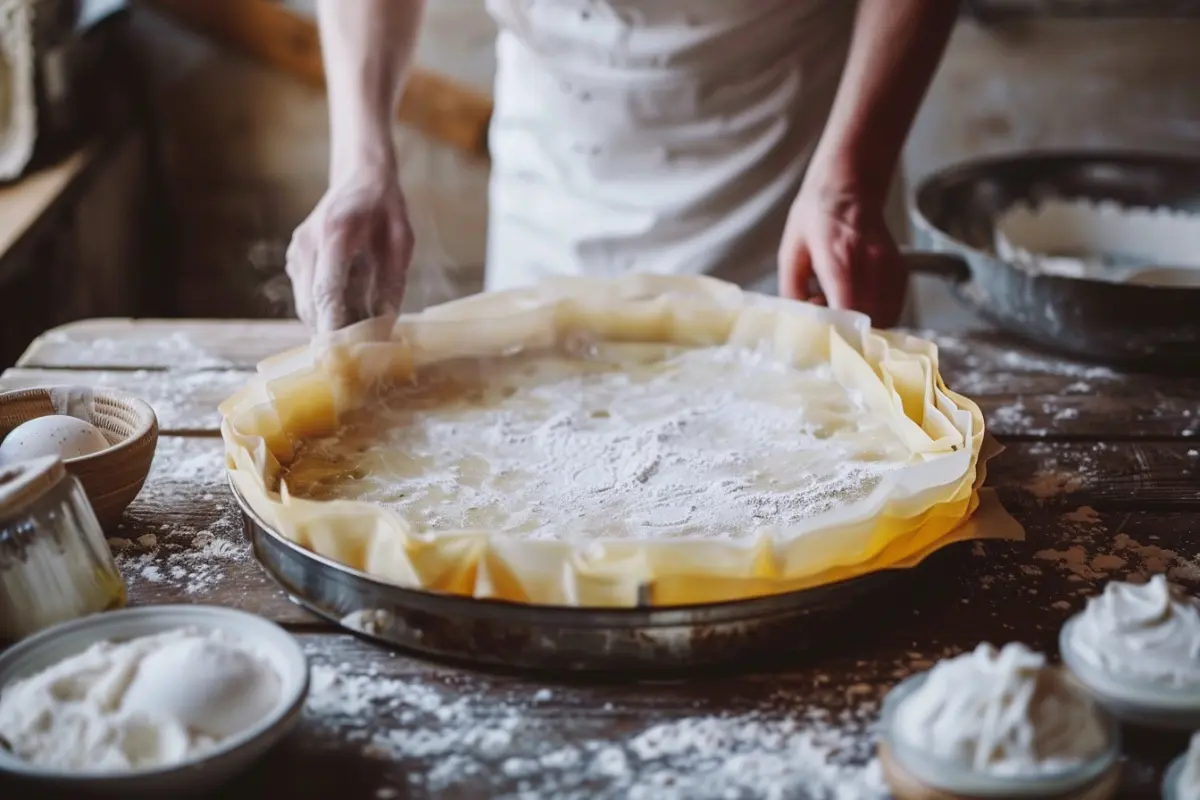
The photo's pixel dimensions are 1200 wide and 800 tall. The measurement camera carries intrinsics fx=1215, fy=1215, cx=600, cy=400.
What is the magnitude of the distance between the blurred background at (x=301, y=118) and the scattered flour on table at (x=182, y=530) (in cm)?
160

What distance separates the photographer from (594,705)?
85 centimetres

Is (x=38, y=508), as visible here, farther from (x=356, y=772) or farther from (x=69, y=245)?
(x=69, y=245)

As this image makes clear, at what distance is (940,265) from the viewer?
1.53 meters

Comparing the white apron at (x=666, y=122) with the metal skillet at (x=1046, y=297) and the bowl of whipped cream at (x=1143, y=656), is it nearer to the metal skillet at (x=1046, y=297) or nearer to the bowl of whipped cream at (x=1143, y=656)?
the metal skillet at (x=1046, y=297)

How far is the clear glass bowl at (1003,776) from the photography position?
694 millimetres

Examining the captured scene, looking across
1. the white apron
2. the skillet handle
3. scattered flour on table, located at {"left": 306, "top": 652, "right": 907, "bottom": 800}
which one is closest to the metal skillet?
the skillet handle

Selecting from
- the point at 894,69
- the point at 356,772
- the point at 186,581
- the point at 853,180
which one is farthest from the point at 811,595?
the point at 894,69

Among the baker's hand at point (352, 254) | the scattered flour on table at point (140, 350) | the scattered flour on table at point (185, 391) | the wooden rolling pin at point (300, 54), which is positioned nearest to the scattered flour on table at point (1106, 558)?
the baker's hand at point (352, 254)

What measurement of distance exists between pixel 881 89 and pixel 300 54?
1.83 metres

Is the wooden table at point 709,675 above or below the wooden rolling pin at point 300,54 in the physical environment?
below

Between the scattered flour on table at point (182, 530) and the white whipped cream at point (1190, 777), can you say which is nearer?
the white whipped cream at point (1190, 777)

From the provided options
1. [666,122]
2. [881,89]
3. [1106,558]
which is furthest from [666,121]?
[1106,558]

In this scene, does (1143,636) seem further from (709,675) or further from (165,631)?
(165,631)

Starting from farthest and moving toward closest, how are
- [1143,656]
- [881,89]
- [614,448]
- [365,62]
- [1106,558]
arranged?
1. [365,62]
2. [881,89]
3. [614,448]
4. [1106,558]
5. [1143,656]
